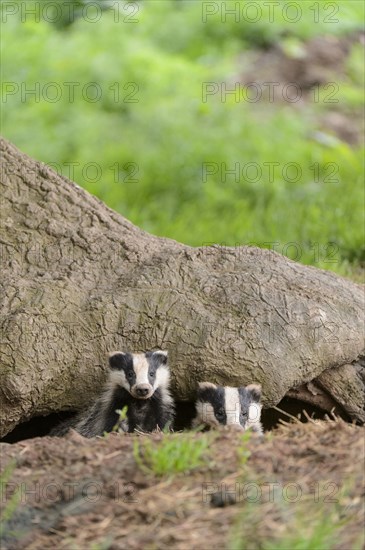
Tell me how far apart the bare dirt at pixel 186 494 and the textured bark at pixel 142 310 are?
54.2 inches

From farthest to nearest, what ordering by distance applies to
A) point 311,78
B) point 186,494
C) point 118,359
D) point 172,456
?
1. point 311,78
2. point 118,359
3. point 172,456
4. point 186,494

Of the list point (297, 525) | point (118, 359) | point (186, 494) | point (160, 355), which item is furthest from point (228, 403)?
point (297, 525)

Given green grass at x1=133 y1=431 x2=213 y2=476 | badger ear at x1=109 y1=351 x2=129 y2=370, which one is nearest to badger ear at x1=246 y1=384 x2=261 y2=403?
badger ear at x1=109 y1=351 x2=129 y2=370

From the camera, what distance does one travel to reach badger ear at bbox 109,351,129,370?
5.55 metres

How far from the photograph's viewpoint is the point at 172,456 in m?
3.87

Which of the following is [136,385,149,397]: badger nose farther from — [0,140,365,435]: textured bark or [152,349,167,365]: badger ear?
[0,140,365,435]: textured bark

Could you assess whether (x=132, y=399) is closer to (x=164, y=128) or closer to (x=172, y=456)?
(x=172, y=456)

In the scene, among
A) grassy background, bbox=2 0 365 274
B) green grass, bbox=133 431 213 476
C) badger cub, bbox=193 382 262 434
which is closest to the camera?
green grass, bbox=133 431 213 476

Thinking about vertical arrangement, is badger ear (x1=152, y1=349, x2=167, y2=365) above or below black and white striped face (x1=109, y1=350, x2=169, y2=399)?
above

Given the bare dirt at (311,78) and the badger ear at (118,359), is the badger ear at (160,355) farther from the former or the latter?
the bare dirt at (311,78)

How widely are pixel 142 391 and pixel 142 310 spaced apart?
52cm

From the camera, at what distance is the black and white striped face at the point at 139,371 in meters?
5.47

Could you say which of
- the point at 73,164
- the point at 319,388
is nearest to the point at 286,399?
the point at 319,388

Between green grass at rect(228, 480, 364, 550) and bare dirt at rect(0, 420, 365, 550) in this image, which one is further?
bare dirt at rect(0, 420, 365, 550)
